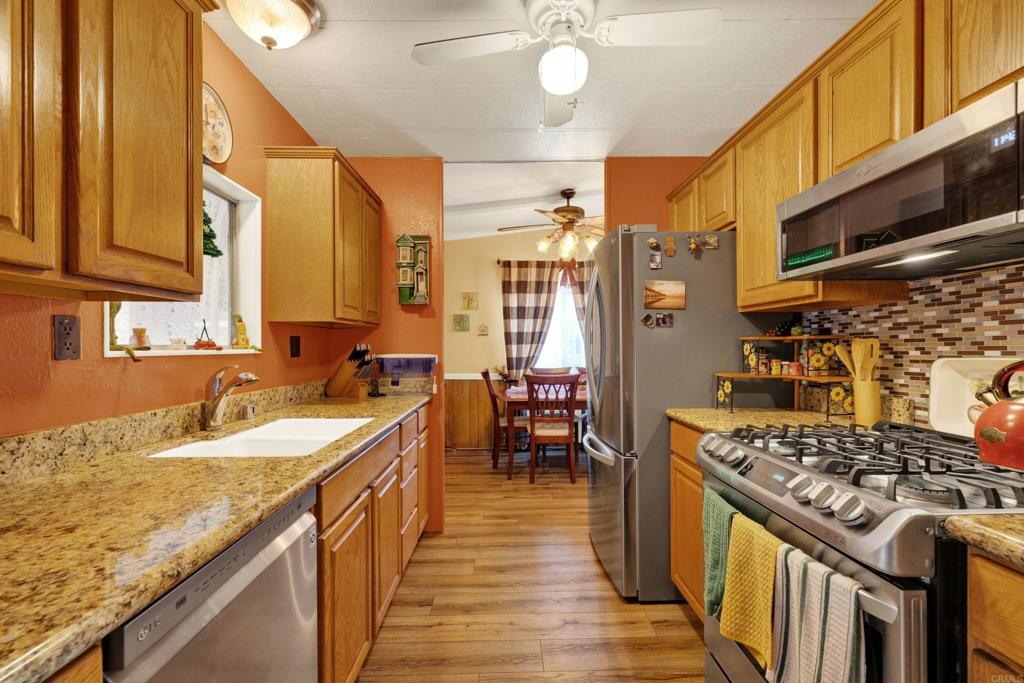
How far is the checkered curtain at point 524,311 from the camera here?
5.48m

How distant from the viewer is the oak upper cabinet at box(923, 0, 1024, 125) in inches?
39.6

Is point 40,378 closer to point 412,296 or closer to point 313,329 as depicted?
point 313,329

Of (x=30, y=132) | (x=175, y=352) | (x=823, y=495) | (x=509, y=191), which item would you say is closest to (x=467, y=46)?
(x=30, y=132)

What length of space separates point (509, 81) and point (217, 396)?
190 cm

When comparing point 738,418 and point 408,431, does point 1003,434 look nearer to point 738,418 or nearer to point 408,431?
point 738,418

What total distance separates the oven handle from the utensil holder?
1.02 metres

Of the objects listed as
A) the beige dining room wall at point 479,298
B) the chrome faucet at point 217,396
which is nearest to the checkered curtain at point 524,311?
the beige dining room wall at point 479,298

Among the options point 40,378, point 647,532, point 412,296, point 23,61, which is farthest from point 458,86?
point 647,532

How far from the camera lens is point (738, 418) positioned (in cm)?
183

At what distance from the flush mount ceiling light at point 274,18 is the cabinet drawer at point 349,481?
4.99ft

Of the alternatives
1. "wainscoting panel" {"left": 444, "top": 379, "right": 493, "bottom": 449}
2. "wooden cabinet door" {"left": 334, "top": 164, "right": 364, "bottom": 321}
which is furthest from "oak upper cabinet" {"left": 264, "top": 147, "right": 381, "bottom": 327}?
"wainscoting panel" {"left": 444, "top": 379, "right": 493, "bottom": 449}

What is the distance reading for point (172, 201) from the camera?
112 cm

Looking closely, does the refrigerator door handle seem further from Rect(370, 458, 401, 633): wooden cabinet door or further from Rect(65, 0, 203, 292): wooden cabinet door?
Rect(65, 0, 203, 292): wooden cabinet door

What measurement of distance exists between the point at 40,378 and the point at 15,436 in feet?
0.51
